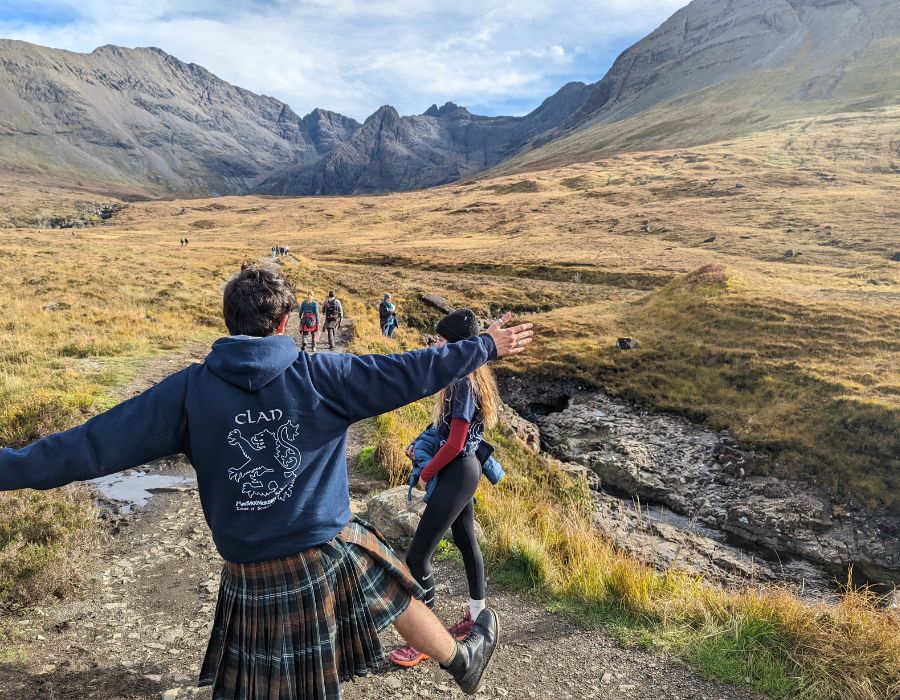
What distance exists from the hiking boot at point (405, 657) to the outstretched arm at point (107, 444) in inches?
103

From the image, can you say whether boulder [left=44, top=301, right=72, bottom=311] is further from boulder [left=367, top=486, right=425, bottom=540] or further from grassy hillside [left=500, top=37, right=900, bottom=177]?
grassy hillside [left=500, top=37, right=900, bottom=177]

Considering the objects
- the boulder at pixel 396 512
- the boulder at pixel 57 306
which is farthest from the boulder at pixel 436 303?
the boulder at pixel 396 512

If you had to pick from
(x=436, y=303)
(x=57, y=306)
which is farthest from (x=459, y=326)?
(x=436, y=303)

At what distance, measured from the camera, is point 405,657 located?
4059 millimetres

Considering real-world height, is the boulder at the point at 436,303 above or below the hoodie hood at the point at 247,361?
below

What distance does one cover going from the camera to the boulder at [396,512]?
5.96 m

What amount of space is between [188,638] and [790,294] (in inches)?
1218

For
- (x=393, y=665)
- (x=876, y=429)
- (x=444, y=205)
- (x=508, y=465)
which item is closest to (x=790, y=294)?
(x=876, y=429)

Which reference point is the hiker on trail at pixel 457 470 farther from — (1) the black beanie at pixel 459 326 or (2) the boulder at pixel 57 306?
(2) the boulder at pixel 57 306

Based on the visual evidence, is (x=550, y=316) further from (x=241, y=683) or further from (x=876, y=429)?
(x=241, y=683)

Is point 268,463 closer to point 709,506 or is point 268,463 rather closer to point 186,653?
point 186,653

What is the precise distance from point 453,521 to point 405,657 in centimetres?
107

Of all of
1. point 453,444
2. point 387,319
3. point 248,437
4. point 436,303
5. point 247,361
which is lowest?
point 436,303

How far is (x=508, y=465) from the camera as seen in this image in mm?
12539
